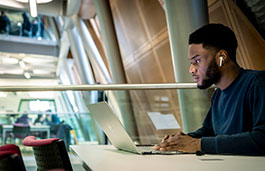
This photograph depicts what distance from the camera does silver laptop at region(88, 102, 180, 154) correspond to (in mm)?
→ 1146

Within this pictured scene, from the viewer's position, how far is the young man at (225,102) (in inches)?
41.7

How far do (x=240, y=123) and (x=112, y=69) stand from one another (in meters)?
5.50

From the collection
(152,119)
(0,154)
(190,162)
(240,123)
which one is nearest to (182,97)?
(152,119)

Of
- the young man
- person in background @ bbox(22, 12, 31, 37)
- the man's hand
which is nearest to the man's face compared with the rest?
the young man

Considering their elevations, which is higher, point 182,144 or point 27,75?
point 27,75

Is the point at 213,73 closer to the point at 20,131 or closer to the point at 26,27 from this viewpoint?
the point at 20,131

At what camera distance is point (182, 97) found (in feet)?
10.0

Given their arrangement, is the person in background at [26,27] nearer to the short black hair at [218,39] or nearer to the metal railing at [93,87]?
the metal railing at [93,87]

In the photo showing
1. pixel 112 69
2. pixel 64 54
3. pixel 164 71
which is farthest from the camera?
pixel 64 54

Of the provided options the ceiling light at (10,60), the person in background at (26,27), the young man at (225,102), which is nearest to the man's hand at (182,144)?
the young man at (225,102)

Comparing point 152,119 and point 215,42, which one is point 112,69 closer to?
point 152,119

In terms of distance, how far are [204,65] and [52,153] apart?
86cm

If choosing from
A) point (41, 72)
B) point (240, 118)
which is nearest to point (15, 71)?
point (41, 72)

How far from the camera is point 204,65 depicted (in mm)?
1366
